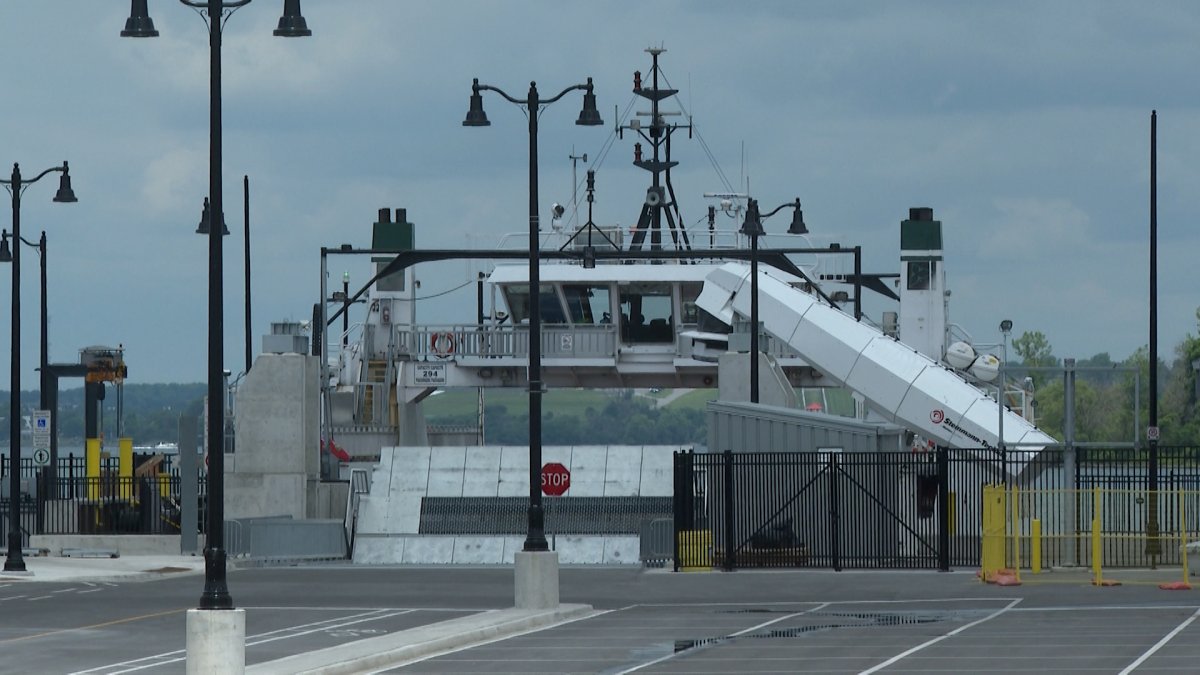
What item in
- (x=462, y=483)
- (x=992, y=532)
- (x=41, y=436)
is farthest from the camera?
(x=41, y=436)

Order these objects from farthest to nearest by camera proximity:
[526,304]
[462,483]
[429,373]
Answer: [526,304], [429,373], [462,483]

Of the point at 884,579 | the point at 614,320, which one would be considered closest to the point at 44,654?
the point at 884,579

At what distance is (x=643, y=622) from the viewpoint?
27141 mm

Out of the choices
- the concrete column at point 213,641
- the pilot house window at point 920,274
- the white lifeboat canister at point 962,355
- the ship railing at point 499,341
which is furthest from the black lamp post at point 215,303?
the pilot house window at point 920,274

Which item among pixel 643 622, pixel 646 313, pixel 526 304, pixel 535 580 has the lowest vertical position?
pixel 643 622

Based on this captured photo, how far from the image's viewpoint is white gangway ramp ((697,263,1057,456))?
4372 centimetres

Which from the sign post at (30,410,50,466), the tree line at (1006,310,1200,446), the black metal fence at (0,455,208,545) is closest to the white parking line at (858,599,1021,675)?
the black metal fence at (0,455,208,545)

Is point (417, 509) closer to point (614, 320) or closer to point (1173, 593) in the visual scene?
point (614, 320)

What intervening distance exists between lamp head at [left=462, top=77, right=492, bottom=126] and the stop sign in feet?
48.2

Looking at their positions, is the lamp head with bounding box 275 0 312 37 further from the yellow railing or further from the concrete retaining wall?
the concrete retaining wall

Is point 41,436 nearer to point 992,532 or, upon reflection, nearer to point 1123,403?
point 992,532

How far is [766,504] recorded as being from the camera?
38.0m

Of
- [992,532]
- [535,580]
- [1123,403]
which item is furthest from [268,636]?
[1123,403]

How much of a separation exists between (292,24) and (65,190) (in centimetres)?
2022
